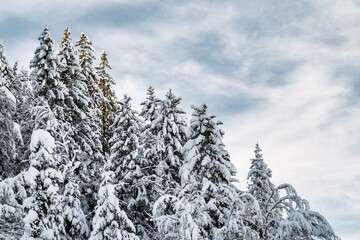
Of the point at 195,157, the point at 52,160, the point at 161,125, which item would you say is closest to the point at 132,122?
the point at 161,125

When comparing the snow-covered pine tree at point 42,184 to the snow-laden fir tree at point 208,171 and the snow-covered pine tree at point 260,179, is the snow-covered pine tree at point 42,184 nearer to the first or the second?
the snow-laden fir tree at point 208,171

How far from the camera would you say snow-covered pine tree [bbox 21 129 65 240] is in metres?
12.6

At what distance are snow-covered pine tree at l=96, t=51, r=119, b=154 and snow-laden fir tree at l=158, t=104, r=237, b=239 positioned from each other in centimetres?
1330

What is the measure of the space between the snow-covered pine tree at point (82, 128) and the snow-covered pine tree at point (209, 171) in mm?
7742

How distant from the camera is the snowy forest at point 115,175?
1226cm

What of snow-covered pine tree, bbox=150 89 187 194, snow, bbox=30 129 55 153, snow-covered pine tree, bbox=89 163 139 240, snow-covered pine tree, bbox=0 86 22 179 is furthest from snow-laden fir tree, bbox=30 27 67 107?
snow-covered pine tree, bbox=89 163 139 240

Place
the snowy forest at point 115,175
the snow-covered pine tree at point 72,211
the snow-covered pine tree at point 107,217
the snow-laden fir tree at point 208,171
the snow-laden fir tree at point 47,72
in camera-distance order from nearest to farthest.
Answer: the snowy forest at point 115,175, the snow-covered pine tree at point 107,217, the snow-laden fir tree at point 208,171, the snow-covered pine tree at point 72,211, the snow-laden fir tree at point 47,72

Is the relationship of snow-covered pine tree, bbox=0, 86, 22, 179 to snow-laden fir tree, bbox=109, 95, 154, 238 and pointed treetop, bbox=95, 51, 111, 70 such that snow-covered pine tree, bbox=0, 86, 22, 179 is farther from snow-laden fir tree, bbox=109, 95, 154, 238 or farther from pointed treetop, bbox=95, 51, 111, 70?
pointed treetop, bbox=95, 51, 111, 70

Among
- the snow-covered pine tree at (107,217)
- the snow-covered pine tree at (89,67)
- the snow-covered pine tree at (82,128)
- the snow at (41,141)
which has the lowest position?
the snow-covered pine tree at (107,217)

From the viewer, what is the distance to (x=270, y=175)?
31.7m

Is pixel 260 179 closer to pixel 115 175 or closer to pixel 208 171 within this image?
pixel 208 171

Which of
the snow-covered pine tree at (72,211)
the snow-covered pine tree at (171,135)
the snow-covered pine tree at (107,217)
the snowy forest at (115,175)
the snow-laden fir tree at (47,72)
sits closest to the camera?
the snowy forest at (115,175)

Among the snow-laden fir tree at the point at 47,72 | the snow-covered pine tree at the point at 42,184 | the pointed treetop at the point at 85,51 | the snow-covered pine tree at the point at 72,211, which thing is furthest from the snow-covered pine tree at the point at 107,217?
the pointed treetop at the point at 85,51

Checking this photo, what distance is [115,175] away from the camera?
759 inches
